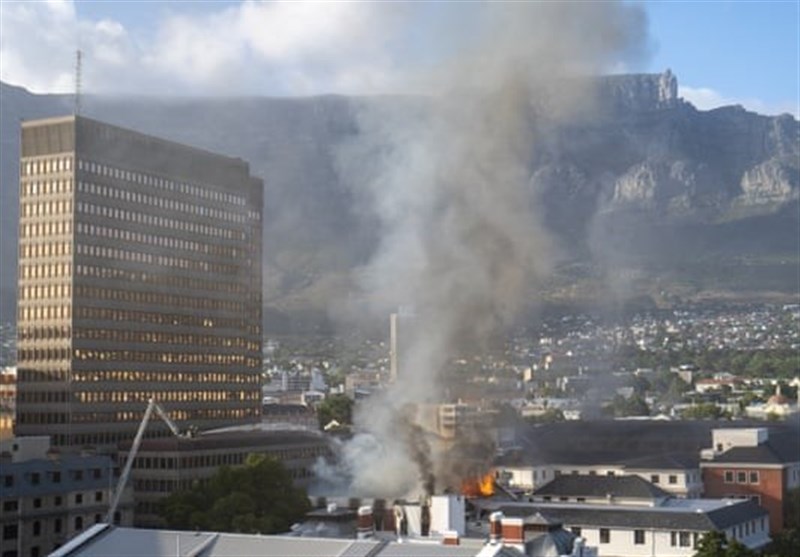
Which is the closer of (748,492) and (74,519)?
(74,519)

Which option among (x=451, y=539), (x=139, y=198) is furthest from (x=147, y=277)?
(x=451, y=539)

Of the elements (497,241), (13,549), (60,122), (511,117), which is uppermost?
(60,122)

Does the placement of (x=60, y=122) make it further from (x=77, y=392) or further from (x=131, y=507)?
(x=131, y=507)

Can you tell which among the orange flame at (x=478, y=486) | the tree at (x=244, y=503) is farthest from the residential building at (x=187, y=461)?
the orange flame at (x=478, y=486)

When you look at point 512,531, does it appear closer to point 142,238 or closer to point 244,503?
point 244,503

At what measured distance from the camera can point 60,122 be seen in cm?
17112

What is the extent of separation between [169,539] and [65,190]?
129749 millimetres

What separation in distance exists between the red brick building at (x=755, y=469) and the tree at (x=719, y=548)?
40387 mm

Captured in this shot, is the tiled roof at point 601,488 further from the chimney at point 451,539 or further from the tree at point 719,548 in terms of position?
the chimney at point 451,539

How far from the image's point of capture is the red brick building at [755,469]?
112 m

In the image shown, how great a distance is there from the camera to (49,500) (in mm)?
99688

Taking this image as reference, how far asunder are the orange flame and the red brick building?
89.4ft

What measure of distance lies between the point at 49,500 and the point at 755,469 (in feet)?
192

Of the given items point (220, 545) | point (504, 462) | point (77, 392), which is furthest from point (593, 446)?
point (220, 545)
